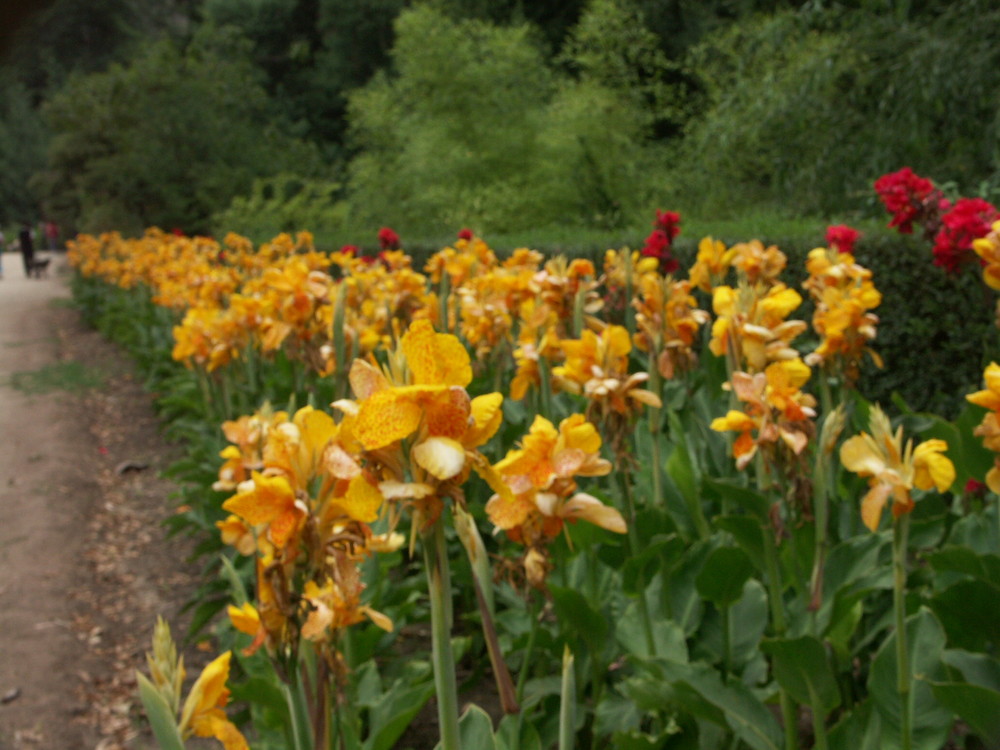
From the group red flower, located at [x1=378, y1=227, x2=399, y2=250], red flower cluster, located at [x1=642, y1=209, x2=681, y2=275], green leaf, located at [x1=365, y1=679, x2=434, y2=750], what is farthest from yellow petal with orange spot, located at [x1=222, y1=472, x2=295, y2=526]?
red flower, located at [x1=378, y1=227, x2=399, y2=250]

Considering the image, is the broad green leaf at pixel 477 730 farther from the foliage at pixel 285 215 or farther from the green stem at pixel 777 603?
the foliage at pixel 285 215

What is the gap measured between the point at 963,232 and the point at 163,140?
68.1ft

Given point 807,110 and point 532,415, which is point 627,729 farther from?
point 807,110

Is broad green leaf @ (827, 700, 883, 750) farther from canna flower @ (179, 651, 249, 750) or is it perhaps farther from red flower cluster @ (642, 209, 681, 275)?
red flower cluster @ (642, 209, 681, 275)

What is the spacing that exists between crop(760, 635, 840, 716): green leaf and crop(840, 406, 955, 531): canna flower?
14.4 inches

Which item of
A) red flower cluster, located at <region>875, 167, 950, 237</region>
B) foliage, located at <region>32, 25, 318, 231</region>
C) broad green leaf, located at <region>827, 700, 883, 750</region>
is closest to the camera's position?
broad green leaf, located at <region>827, 700, 883, 750</region>

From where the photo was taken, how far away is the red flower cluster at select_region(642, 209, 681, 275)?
4.67m

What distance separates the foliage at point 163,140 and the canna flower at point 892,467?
20494 millimetres

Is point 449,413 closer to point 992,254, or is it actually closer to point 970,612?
point 970,612

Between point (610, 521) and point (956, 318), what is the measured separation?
10.9 feet

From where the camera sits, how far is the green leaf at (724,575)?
81.7 inches

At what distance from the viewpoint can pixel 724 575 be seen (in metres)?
2.13

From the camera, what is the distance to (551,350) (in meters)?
2.60

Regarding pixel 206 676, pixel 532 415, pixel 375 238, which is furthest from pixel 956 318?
pixel 375 238
